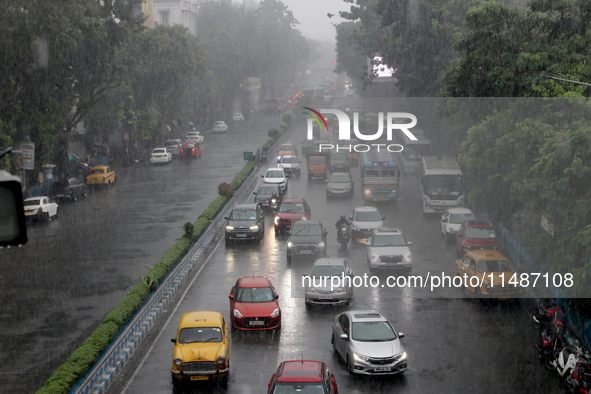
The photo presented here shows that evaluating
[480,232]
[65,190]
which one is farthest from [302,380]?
[65,190]

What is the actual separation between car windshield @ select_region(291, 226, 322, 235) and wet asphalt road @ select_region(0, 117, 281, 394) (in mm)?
5750

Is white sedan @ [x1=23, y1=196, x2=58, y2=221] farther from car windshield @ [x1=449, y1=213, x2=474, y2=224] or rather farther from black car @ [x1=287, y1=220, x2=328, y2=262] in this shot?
car windshield @ [x1=449, y1=213, x2=474, y2=224]

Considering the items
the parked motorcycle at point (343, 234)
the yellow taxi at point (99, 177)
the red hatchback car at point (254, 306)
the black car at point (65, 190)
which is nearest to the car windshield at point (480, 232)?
the parked motorcycle at point (343, 234)

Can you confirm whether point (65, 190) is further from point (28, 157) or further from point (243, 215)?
point (243, 215)

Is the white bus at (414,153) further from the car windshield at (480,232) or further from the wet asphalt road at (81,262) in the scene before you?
the car windshield at (480,232)

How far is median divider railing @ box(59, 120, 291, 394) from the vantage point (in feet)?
45.9

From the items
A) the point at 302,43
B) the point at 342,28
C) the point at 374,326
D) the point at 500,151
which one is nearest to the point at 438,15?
the point at 500,151

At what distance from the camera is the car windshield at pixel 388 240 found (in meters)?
24.3

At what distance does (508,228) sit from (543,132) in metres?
9.52

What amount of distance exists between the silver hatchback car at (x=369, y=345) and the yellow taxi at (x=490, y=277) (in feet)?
18.7

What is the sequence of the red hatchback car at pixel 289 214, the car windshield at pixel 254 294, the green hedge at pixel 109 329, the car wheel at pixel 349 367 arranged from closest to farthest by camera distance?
the green hedge at pixel 109 329 → the car wheel at pixel 349 367 → the car windshield at pixel 254 294 → the red hatchback car at pixel 289 214

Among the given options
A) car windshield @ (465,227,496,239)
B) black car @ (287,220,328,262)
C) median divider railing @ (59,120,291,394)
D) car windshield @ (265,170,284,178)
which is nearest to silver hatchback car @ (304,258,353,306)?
median divider railing @ (59,120,291,394)

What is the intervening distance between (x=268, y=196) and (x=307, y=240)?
1088 centimetres

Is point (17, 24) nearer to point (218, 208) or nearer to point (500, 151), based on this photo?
point (218, 208)
